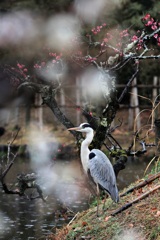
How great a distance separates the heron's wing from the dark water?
4.13 ft

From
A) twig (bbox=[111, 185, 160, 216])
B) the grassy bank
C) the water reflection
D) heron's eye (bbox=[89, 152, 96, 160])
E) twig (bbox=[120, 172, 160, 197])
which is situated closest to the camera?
the grassy bank

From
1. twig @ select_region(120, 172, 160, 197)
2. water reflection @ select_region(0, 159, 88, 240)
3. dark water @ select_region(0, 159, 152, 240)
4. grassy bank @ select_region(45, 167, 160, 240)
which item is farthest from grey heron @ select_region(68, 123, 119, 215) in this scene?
water reflection @ select_region(0, 159, 88, 240)

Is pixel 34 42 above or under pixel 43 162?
above

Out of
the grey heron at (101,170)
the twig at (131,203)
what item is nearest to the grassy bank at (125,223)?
the twig at (131,203)

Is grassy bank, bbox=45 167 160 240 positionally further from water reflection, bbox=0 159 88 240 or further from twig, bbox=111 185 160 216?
water reflection, bbox=0 159 88 240

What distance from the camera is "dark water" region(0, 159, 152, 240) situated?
910 cm

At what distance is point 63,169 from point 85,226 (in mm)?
7796

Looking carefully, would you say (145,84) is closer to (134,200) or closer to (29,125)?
(29,125)

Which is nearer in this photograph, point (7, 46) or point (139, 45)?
point (139, 45)

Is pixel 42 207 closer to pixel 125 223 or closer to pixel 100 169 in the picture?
pixel 100 169

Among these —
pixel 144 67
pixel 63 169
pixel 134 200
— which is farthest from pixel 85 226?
pixel 144 67

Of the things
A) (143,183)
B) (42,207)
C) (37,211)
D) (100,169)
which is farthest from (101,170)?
(42,207)

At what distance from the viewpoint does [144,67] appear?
1975 cm

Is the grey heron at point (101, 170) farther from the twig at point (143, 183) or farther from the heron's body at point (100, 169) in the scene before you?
the twig at point (143, 183)
